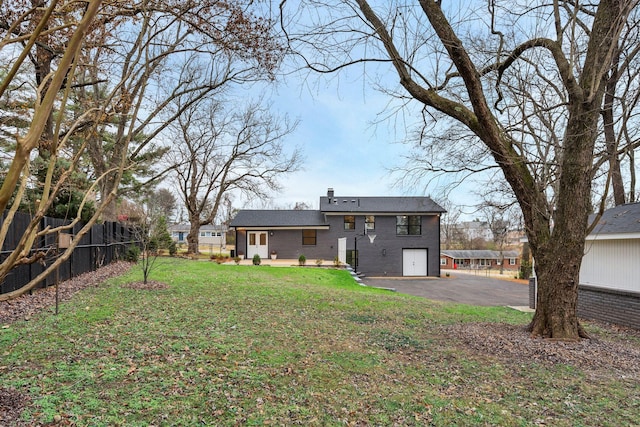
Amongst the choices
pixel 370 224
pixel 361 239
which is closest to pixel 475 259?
pixel 370 224

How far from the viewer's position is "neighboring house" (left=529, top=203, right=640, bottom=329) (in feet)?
28.3

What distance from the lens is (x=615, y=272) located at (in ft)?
33.2

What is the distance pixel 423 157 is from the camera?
7.70 meters

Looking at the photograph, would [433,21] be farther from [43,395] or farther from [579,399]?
[43,395]

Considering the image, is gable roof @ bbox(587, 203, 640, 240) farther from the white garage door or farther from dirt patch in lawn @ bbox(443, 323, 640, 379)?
the white garage door

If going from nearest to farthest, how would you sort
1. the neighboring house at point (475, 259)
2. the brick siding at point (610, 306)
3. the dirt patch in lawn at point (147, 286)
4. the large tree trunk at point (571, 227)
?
the large tree trunk at point (571, 227) → the brick siding at point (610, 306) → the dirt patch in lawn at point (147, 286) → the neighboring house at point (475, 259)

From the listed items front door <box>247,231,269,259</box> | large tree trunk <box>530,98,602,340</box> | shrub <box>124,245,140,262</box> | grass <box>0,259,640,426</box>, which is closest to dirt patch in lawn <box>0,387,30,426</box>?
grass <box>0,259,640,426</box>

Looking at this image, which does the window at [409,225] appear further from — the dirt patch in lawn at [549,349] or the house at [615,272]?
the dirt patch in lawn at [549,349]

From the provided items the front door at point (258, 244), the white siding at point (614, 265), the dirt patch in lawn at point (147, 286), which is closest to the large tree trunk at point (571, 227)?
the white siding at point (614, 265)

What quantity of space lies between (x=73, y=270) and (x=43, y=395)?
26.2 feet

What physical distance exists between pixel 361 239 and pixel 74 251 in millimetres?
18257

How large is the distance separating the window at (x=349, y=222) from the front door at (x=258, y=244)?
17.9 ft

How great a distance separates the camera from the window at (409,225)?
25.9 metres

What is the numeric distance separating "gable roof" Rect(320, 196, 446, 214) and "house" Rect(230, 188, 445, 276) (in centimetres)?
7
